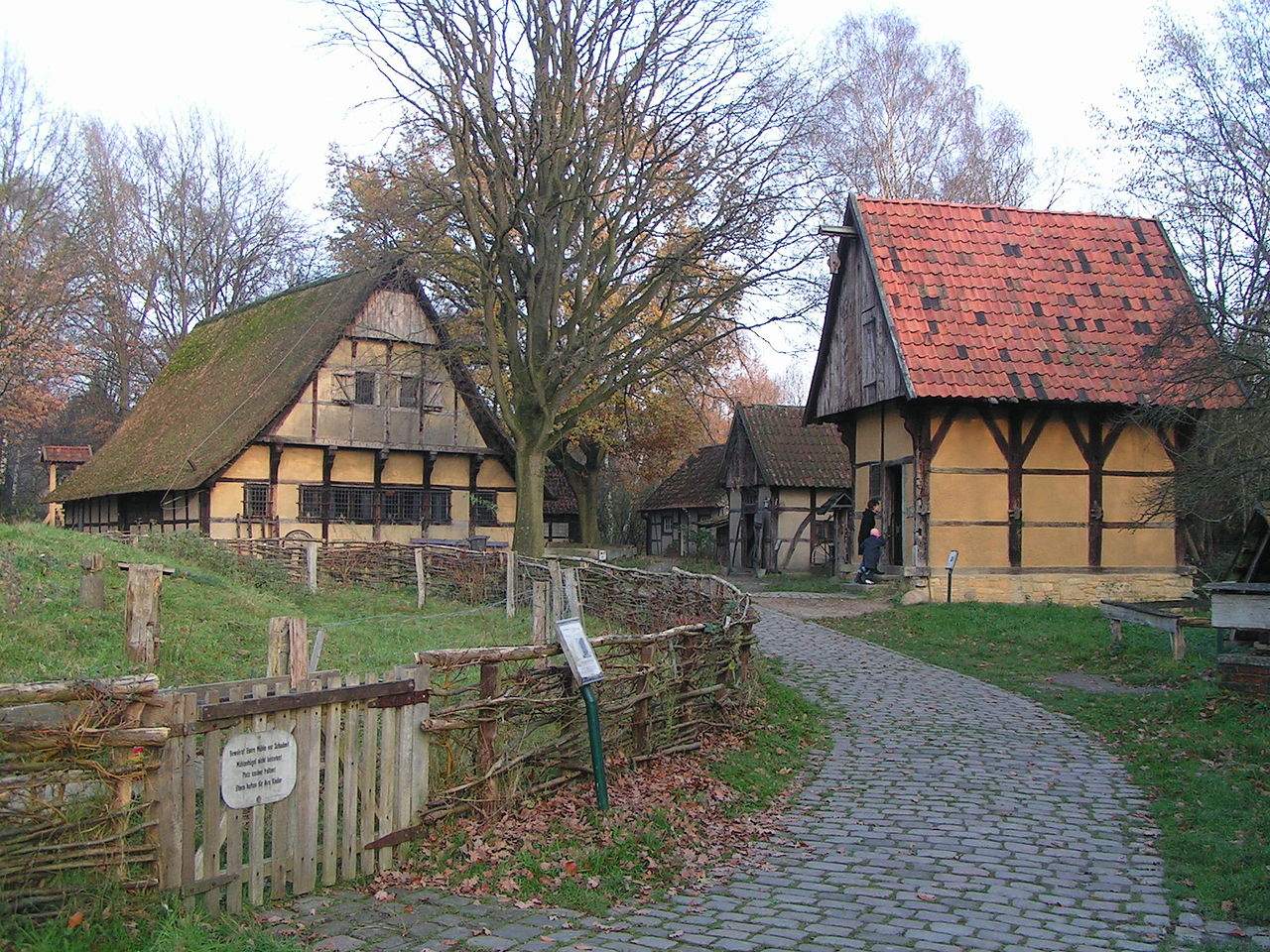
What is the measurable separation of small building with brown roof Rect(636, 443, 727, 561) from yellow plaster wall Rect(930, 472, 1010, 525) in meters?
16.6

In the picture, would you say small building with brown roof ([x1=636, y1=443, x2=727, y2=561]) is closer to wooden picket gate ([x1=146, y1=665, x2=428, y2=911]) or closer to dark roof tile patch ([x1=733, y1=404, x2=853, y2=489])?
dark roof tile patch ([x1=733, y1=404, x2=853, y2=489])

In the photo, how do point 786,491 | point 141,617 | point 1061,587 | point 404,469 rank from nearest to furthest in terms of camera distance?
point 141,617, point 1061,587, point 404,469, point 786,491

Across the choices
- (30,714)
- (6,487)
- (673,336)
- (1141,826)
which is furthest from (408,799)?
(6,487)

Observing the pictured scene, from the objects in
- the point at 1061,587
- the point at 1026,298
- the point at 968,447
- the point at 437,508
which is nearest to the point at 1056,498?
the point at 1061,587

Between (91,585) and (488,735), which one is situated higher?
(91,585)

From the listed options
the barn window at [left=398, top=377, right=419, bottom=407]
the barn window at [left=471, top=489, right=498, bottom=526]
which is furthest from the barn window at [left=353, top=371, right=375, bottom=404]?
the barn window at [left=471, top=489, right=498, bottom=526]

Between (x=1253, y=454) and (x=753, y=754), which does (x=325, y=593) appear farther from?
(x=1253, y=454)

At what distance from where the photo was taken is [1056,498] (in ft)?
73.2

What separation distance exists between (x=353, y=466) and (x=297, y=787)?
25.3 m

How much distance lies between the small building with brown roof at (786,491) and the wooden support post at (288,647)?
25.9 metres

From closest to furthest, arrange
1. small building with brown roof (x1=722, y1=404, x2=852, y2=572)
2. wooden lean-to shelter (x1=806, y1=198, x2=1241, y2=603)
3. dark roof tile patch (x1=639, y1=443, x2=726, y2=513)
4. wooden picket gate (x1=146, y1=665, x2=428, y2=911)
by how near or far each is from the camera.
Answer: wooden picket gate (x1=146, y1=665, x2=428, y2=911)
wooden lean-to shelter (x1=806, y1=198, x2=1241, y2=603)
small building with brown roof (x1=722, y1=404, x2=852, y2=572)
dark roof tile patch (x1=639, y1=443, x2=726, y2=513)

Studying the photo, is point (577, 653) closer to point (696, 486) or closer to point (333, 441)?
point (333, 441)

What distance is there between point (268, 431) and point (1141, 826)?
24.3 meters

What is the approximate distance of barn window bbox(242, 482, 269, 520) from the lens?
29.0 meters
